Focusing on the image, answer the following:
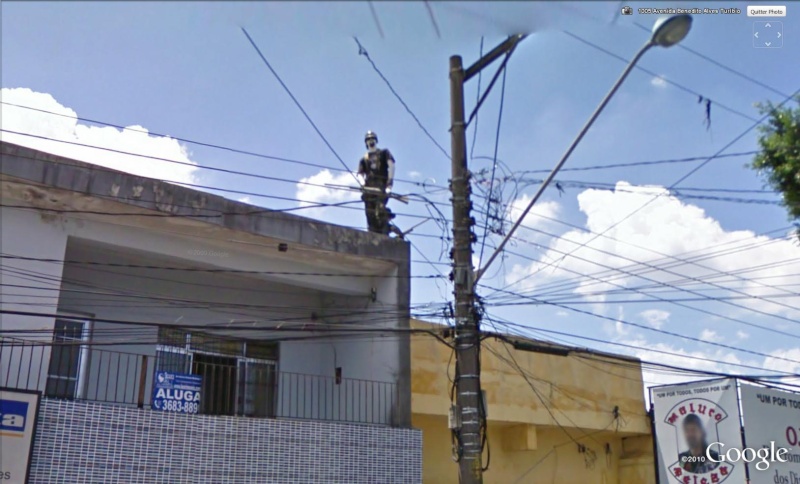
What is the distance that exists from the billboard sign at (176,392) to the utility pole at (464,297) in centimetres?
418

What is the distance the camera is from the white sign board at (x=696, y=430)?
17.2m

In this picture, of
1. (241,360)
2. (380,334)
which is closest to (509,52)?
(380,334)

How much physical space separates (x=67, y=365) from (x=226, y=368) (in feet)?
9.01

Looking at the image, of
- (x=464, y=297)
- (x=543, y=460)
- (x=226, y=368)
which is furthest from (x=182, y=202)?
(x=543, y=460)

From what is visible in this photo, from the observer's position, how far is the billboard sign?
12.1 m

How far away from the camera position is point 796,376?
1397 cm

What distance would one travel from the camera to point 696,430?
1795cm

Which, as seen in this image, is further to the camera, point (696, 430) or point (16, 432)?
point (696, 430)

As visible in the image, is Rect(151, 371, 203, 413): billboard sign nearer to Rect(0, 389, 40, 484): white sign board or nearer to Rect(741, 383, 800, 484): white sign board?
Rect(0, 389, 40, 484): white sign board

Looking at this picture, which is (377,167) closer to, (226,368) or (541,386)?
(226,368)

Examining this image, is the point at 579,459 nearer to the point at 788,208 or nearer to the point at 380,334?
the point at 380,334

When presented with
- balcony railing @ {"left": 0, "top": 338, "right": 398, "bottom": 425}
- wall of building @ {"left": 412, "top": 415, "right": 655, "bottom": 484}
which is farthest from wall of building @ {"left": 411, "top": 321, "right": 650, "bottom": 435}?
balcony railing @ {"left": 0, "top": 338, "right": 398, "bottom": 425}

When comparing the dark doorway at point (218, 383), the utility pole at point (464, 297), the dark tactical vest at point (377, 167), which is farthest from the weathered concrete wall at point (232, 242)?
the utility pole at point (464, 297)

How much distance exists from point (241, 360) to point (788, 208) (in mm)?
9538
